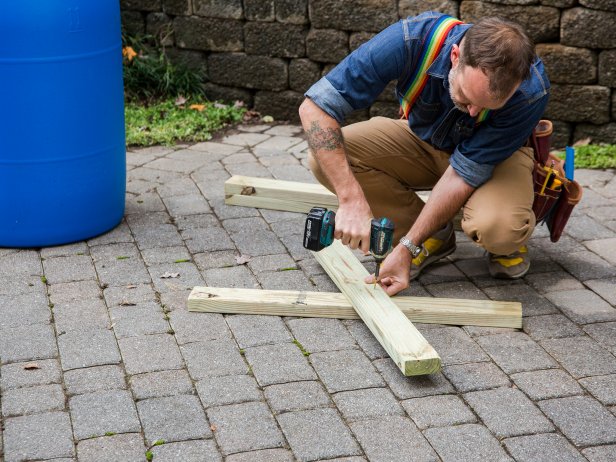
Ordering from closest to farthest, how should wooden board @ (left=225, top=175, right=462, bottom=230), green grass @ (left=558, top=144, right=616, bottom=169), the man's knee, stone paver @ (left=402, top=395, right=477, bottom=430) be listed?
stone paver @ (left=402, top=395, right=477, bottom=430) < the man's knee < wooden board @ (left=225, top=175, right=462, bottom=230) < green grass @ (left=558, top=144, right=616, bottom=169)

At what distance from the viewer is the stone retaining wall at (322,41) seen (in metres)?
5.58

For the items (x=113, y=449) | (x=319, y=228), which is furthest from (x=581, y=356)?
(x=113, y=449)

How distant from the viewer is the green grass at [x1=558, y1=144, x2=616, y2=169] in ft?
18.2

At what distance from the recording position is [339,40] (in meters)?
6.15

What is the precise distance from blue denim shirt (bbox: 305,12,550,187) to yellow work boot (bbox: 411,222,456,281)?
0.46 meters

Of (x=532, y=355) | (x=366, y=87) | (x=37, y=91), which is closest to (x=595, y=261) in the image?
(x=532, y=355)

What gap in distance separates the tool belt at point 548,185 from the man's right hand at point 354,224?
3.00ft

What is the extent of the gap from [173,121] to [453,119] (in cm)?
304

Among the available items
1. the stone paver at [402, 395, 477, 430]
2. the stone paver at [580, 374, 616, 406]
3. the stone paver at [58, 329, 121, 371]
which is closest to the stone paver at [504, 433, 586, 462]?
the stone paver at [402, 395, 477, 430]

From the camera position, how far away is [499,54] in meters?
3.15

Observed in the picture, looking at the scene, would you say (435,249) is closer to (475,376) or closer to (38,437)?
(475,376)

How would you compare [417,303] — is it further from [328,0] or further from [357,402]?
[328,0]

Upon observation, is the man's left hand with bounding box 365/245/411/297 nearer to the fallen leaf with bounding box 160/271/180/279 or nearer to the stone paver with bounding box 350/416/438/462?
the stone paver with bounding box 350/416/438/462

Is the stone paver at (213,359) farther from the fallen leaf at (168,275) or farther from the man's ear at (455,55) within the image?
the man's ear at (455,55)
